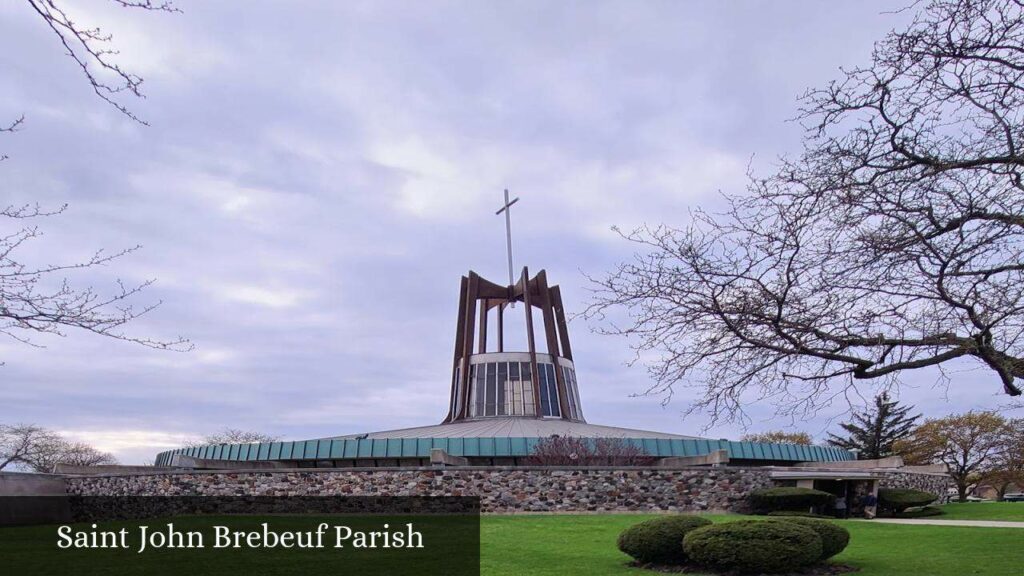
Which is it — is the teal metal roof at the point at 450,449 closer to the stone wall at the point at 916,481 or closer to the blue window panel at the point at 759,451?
the blue window panel at the point at 759,451

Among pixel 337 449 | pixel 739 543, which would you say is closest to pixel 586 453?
pixel 337 449

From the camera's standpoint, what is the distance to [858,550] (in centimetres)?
1612

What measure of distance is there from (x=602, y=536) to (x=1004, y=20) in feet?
46.3

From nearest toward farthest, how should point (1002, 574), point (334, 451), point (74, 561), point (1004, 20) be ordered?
point (1004, 20), point (1002, 574), point (74, 561), point (334, 451)

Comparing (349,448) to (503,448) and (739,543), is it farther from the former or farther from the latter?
(739,543)

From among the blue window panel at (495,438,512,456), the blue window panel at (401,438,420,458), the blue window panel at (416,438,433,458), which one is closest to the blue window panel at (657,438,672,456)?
the blue window panel at (495,438,512,456)

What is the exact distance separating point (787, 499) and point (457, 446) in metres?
14.3

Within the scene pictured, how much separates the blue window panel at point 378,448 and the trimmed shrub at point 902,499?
66.6 feet

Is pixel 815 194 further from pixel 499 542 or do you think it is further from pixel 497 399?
pixel 497 399

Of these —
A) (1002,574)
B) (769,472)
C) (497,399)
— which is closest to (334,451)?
(497,399)

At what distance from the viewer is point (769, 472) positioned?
29359 mm

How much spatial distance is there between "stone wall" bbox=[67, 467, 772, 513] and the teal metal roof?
274 inches

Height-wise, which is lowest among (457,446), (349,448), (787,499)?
(787,499)

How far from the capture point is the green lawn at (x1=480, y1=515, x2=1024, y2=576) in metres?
13.6
